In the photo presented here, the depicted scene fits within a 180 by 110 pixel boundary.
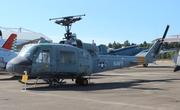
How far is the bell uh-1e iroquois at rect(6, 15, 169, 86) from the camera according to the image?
47.2 ft

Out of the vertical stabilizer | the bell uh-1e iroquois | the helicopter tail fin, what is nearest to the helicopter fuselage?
the bell uh-1e iroquois

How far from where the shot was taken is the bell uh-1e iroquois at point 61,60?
14375mm

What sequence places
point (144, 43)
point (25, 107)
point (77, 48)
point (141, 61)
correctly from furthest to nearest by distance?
point (144, 43) < point (141, 61) < point (77, 48) < point (25, 107)

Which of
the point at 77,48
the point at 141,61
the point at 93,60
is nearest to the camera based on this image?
the point at 77,48

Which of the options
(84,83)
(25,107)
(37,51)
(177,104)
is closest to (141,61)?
(84,83)

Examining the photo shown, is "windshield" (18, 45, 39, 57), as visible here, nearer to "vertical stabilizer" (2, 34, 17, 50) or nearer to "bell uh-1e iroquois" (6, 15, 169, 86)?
"bell uh-1e iroquois" (6, 15, 169, 86)

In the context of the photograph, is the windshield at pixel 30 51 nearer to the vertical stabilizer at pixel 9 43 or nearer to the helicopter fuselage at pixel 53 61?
the helicopter fuselage at pixel 53 61

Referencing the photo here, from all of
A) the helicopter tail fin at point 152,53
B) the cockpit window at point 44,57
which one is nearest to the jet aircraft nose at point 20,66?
the cockpit window at point 44,57

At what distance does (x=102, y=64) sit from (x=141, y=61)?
4399 millimetres

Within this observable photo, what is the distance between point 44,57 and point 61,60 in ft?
3.31

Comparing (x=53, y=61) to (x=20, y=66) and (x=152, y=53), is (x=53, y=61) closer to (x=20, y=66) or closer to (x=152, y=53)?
(x=20, y=66)

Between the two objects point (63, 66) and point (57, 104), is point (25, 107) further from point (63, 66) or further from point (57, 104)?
point (63, 66)

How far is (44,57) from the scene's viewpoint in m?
15.0

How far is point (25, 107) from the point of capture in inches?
348
